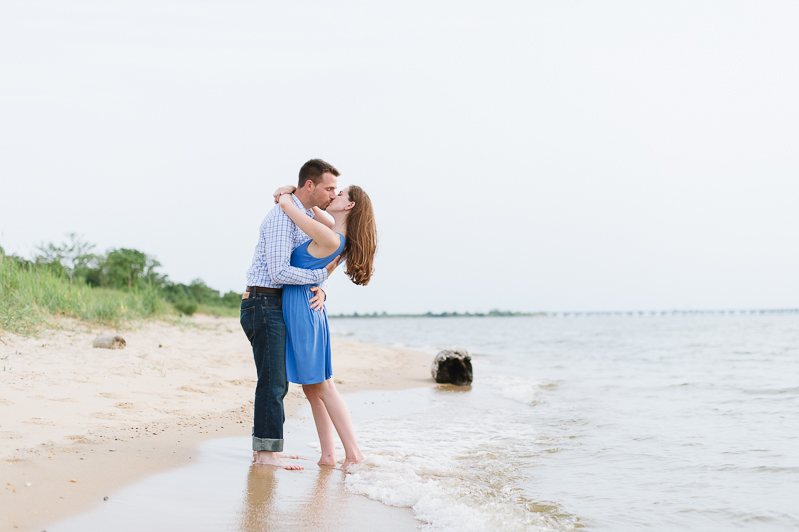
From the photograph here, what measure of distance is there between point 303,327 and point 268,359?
0.33m

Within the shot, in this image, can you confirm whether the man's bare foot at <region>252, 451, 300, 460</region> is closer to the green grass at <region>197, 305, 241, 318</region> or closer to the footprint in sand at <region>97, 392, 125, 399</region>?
the footprint in sand at <region>97, 392, 125, 399</region>

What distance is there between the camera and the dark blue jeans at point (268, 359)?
393 cm

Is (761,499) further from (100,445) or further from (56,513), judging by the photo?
(100,445)

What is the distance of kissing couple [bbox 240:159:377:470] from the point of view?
3.86 metres

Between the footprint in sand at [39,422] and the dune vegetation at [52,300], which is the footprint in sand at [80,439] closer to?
the footprint in sand at [39,422]

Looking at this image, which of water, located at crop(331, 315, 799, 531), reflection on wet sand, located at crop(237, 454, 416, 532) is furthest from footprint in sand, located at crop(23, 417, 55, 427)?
water, located at crop(331, 315, 799, 531)

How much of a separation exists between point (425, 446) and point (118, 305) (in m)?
8.46

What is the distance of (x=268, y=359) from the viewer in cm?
393

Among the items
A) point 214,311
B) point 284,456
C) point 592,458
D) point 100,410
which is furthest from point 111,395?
point 214,311

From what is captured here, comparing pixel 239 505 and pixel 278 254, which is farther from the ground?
pixel 278 254

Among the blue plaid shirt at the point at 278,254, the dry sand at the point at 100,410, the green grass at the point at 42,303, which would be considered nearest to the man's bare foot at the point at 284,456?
the dry sand at the point at 100,410

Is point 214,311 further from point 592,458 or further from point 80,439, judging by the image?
point 592,458

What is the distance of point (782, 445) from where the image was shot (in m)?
5.30

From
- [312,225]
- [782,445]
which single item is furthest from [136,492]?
[782,445]
